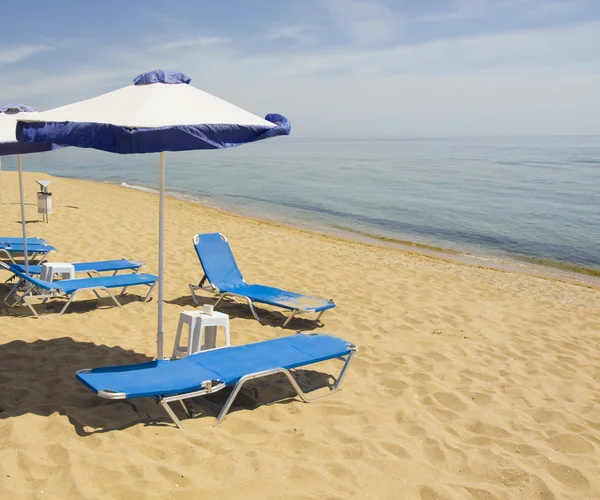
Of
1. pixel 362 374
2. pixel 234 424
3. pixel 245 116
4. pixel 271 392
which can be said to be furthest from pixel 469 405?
pixel 245 116

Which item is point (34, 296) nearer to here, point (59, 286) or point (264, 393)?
point (59, 286)

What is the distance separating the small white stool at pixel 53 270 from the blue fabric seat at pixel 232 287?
4.68 feet

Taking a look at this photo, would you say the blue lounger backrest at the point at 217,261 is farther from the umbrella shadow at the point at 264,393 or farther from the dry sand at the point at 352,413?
the umbrella shadow at the point at 264,393

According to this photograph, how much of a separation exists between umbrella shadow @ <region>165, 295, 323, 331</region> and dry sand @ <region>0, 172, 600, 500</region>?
0.16ft

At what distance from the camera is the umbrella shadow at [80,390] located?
387cm

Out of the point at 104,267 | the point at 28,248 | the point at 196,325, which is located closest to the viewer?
the point at 196,325

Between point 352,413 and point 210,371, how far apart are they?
3.54 ft

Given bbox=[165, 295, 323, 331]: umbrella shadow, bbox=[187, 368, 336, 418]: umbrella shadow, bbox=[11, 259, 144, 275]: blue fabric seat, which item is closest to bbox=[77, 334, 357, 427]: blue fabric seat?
bbox=[187, 368, 336, 418]: umbrella shadow

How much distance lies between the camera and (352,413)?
168 inches

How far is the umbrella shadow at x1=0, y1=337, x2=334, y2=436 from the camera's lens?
3869mm

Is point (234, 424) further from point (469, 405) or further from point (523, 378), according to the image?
point (523, 378)

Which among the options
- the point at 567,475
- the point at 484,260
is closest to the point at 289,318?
the point at 567,475

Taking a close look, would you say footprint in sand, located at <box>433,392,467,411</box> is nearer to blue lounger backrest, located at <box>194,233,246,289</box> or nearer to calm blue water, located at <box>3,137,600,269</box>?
blue lounger backrest, located at <box>194,233,246,289</box>

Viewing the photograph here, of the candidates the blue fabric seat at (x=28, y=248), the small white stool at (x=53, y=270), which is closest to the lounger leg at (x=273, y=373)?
the small white stool at (x=53, y=270)
